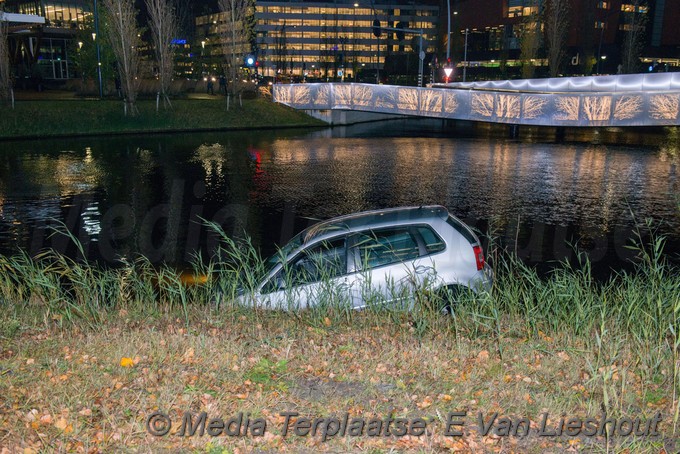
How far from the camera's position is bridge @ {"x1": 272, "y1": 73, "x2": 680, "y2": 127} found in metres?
34.2

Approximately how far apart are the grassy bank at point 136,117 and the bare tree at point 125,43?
4.64 feet

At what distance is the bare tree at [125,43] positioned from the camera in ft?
127

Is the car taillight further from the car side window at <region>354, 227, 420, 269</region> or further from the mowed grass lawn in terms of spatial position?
the mowed grass lawn

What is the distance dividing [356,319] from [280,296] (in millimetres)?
1097

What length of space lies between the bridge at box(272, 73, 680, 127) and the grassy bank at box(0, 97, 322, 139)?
264 centimetres

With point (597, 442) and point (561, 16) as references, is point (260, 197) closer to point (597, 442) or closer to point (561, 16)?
point (597, 442)

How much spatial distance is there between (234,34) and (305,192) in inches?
1193

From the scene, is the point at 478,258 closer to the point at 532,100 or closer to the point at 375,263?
the point at 375,263

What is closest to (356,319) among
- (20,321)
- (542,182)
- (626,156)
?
(20,321)

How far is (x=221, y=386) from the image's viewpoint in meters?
4.89

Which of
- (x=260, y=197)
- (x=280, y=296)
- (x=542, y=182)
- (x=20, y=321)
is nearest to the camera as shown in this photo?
(x=20, y=321)

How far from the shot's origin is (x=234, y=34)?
4469 centimetres

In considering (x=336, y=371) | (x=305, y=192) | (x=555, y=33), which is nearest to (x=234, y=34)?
(x=555, y=33)

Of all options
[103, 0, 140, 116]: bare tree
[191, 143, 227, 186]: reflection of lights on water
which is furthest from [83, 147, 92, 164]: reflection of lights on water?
[103, 0, 140, 116]: bare tree
